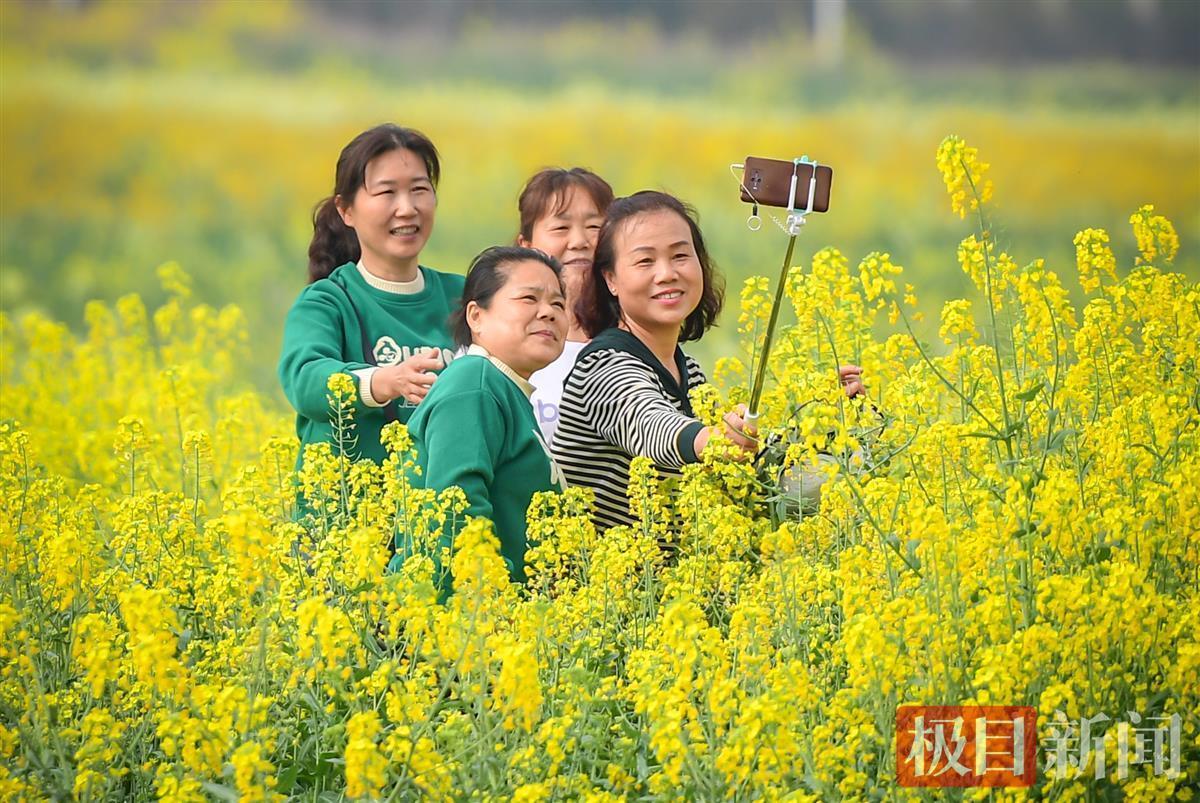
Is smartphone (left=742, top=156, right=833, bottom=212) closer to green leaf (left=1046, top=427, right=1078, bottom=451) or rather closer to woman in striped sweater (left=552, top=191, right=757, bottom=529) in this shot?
woman in striped sweater (left=552, top=191, right=757, bottom=529)

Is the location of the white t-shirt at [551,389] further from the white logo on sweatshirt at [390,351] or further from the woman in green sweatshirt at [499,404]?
the woman in green sweatshirt at [499,404]

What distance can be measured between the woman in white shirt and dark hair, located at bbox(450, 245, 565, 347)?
0.60 m

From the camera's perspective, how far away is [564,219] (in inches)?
210

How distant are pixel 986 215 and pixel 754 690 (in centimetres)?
124

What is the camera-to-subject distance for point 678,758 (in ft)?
9.68

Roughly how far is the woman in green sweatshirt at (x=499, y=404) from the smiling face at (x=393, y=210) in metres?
0.54

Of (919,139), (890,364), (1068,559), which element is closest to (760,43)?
(919,139)

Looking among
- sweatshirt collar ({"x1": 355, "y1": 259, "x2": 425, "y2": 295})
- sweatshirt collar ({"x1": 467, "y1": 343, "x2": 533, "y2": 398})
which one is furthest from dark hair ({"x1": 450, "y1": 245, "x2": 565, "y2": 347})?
sweatshirt collar ({"x1": 355, "y1": 259, "x2": 425, "y2": 295})

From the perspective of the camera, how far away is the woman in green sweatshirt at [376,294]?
16.0 ft

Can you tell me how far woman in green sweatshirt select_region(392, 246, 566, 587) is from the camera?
4.16 metres

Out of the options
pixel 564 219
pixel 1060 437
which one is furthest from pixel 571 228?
pixel 1060 437

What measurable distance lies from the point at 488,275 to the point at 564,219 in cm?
90

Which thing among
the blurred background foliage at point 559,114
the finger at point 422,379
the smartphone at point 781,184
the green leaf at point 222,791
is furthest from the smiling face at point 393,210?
the blurred background foliage at point 559,114

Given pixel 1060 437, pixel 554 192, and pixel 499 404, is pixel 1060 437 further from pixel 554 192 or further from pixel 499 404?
pixel 554 192
